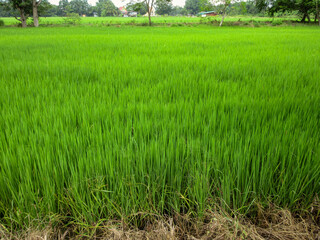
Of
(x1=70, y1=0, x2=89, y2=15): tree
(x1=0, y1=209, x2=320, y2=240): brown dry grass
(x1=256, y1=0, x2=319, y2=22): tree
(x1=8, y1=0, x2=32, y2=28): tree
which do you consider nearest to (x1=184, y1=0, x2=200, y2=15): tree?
(x1=70, y1=0, x2=89, y2=15): tree

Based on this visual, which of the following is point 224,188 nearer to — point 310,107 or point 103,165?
point 103,165

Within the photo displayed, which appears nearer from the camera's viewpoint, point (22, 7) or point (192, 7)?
point (22, 7)

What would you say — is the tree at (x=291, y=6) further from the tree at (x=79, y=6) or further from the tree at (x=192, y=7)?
the tree at (x=192, y=7)

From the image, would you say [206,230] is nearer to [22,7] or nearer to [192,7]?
[22,7]

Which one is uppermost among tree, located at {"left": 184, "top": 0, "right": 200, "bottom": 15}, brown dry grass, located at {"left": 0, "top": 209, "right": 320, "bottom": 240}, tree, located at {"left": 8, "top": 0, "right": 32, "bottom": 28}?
tree, located at {"left": 184, "top": 0, "right": 200, "bottom": 15}

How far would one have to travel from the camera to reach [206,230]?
2.26 ft

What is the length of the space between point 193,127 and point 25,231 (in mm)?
796

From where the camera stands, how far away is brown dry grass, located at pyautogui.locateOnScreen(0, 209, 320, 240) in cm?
64

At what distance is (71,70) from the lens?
247cm

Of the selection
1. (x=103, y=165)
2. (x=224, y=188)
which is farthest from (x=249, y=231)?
(x=103, y=165)

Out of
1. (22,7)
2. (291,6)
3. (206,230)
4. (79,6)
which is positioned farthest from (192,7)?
(206,230)

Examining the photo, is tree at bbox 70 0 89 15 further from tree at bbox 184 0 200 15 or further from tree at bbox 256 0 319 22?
tree at bbox 256 0 319 22

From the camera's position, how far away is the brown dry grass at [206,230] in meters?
0.64

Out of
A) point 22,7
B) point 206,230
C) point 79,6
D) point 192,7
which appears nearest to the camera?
point 206,230
